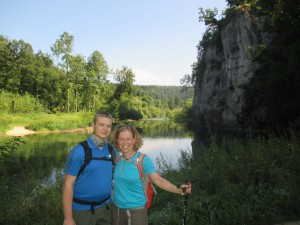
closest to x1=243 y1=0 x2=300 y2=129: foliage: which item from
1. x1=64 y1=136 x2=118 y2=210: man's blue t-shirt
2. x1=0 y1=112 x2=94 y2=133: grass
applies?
x1=64 y1=136 x2=118 y2=210: man's blue t-shirt

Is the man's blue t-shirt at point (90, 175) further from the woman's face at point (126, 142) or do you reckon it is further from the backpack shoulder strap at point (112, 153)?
the woman's face at point (126, 142)

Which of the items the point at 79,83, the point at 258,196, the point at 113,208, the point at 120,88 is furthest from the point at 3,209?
the point at 120,88

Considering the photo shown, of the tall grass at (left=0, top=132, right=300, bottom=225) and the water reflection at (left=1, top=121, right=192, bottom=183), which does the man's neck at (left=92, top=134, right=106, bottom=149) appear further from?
the water reflection at (left=1, top=121, right=192, bottom=183)

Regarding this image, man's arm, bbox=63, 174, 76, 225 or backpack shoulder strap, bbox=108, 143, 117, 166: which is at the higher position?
backpack shoulder strap, bbox=108, 143, 117, 166

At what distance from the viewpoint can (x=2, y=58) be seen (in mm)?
59906

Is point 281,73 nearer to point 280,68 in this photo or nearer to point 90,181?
point 280,68

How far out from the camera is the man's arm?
2.67m

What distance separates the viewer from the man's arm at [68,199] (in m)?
2.67

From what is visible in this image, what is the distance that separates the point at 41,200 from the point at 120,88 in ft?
229

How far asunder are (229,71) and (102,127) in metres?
33.8

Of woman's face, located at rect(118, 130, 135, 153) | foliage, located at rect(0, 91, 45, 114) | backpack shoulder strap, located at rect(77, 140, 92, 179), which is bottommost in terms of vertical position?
backpack shoulder strap, located at rect(77, 140, 92, 179)

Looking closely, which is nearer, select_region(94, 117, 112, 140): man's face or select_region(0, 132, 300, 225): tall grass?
select_region(94, 117, 112, 140): man's face

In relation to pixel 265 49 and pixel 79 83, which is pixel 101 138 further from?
pixel 79 83

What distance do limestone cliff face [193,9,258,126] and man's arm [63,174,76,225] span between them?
22.8 meters
